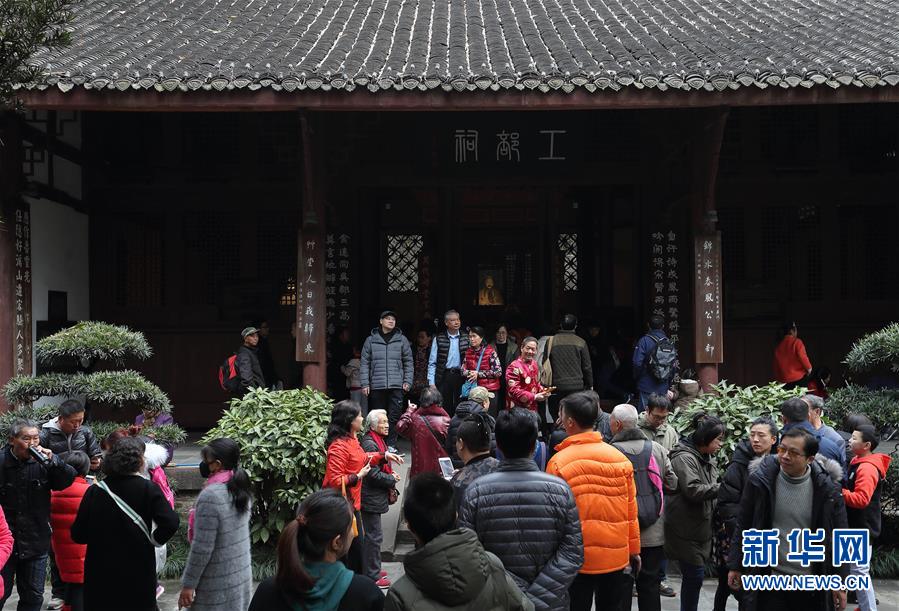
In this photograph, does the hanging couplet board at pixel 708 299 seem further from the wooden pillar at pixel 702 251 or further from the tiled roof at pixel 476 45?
the tiled roof at pixel 476 45

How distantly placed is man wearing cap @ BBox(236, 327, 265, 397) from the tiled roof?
2706 millimetres

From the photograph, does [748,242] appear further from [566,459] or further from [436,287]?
[566,459]

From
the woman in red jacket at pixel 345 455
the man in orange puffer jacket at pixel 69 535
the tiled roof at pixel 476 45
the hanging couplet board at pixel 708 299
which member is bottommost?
the man in orange puffer jacket at pixel 69 535

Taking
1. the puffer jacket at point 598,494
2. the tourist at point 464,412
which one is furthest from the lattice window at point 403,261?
the puffer jacket at point 598,494

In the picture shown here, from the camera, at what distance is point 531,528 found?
3.69 metres

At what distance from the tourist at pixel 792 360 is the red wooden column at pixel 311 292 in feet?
18.3

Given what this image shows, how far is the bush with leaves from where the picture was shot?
23.0 ft

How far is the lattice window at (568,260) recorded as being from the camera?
12445mm

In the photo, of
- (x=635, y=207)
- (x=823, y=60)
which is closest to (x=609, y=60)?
(x=823, y=60)

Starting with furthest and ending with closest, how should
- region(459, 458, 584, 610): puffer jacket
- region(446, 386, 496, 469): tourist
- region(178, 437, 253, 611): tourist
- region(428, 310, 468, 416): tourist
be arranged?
region(428, 310, 468, 416): tourist, region(446, 386, 496, 469): tourist, region(178, 437, 253, 611): tourist, region(459, 458, 584, 610): puffer jacket

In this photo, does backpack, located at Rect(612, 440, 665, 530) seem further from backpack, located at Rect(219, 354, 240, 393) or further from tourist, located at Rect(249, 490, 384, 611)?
backpack, located at Rect(219, 354, 240, 393)

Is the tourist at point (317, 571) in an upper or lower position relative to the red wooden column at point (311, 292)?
lower

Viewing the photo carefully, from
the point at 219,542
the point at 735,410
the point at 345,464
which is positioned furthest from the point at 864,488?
the point at 219,542

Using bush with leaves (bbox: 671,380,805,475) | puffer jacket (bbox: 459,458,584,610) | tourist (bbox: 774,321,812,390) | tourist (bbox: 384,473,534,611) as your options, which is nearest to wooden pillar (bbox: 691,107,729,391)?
bush with leaves (bbox: 671,380,805,475)
